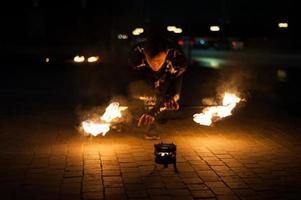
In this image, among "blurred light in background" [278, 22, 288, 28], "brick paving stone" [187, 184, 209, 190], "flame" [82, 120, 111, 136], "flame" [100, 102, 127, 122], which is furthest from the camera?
"blurred light in background" [278, 22, 288, 28]

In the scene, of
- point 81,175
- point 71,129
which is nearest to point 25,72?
point 71,129

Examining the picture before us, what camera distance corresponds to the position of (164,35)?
9.36 metres

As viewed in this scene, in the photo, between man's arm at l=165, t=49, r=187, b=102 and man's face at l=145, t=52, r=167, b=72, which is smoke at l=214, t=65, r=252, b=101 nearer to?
man's arm at l=165, t=49, r=187, b=102

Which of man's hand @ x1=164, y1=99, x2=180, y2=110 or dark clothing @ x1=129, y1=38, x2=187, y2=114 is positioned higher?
dark clothing @ x1=129, y1=38, x2=187, y2=114

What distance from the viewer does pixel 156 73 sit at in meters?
9.45

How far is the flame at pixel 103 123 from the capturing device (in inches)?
365

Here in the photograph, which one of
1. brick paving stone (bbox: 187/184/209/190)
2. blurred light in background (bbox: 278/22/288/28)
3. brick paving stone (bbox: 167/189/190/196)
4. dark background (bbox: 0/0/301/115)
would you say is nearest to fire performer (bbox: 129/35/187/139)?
dark background (bbox: 0/0/301/115)

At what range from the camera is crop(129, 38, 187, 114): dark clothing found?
30.7 ft

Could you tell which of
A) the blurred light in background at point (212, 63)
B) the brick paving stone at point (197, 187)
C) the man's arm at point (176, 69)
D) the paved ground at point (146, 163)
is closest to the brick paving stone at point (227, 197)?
the paved ground at point (146, 163)

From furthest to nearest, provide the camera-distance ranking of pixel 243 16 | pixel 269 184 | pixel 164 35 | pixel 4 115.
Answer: pixel 243 16, pixel 4 115, pixel 164 35, pixel 269 184

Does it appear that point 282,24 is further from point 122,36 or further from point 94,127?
point 94,127

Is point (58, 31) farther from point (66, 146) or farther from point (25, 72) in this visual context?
point (66, 146)

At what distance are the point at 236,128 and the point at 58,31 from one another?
26324 mm

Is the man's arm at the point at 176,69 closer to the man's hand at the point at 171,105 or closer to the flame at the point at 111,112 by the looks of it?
the man's hand at the point at 171,105
